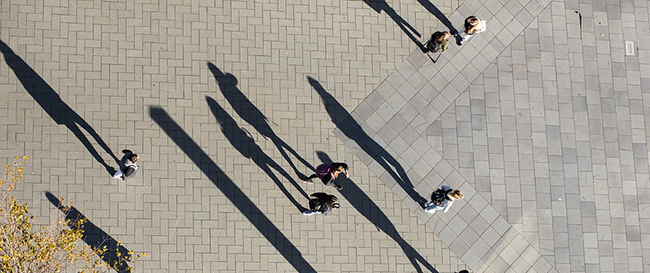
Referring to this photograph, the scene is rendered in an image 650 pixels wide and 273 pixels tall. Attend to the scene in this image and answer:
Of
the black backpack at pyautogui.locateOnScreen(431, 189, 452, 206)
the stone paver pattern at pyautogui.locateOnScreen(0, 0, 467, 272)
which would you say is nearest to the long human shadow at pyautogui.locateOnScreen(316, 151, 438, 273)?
the stone paver pattern at pyautogui.locateOnScreen(0, 0, 467, 272)

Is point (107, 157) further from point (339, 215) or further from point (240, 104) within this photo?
point (339, 215)

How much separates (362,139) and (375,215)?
1.82m

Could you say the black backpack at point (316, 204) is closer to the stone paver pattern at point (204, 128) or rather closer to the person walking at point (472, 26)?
the stone paver pattern at point (204, 128)

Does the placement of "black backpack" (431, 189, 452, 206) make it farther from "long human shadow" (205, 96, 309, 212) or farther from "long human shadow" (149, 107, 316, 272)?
"long human shadow" (149, 107, 316, 272)

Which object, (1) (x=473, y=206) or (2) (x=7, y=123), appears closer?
(2) (x=7, y=123)

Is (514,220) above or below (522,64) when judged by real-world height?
below

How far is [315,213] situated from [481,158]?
14.0 feet

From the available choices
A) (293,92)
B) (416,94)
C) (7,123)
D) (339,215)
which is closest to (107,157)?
(7,123)

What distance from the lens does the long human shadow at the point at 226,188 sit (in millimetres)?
12062

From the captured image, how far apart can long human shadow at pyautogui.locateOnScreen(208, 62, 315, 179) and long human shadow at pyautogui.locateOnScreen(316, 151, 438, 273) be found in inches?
28.1

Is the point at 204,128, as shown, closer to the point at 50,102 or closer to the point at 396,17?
the point at 50,102

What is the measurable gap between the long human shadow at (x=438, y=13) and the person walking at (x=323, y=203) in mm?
5301

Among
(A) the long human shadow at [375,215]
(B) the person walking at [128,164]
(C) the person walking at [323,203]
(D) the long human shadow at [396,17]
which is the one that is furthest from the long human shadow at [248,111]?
(D) the long human shadow at [396,17]

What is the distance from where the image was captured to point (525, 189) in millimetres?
12883
